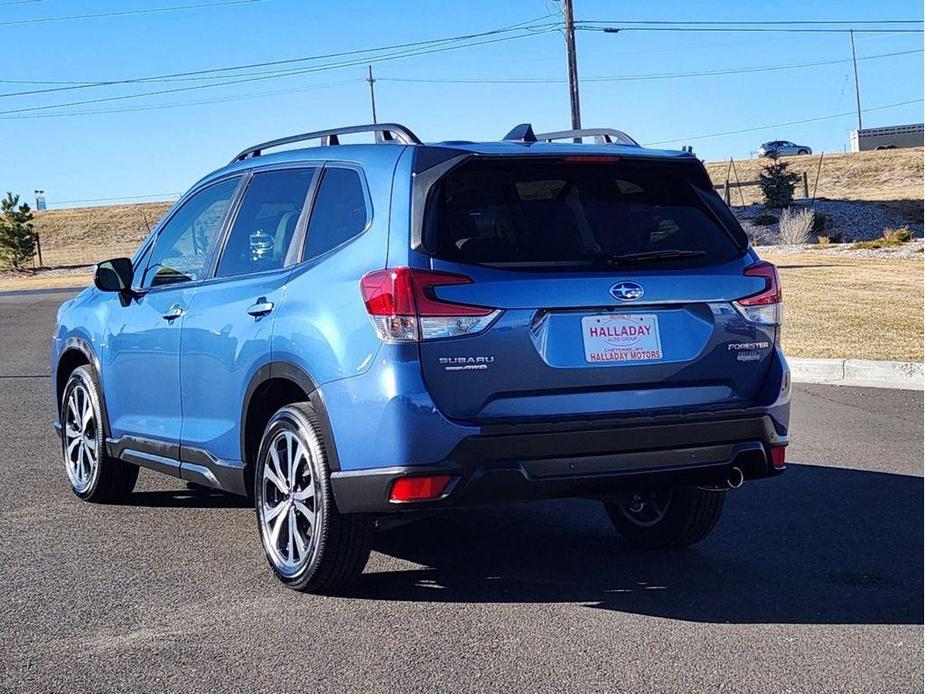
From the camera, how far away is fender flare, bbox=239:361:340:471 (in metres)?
5.20

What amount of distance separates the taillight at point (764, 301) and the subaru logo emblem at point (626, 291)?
1.54 feet

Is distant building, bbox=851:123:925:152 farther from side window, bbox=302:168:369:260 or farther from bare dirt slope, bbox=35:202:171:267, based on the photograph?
side window, bbox=302:168:369:260

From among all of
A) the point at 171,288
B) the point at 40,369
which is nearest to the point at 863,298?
the point at 40,369

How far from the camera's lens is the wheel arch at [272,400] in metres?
5.23

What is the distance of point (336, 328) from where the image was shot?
203 inches

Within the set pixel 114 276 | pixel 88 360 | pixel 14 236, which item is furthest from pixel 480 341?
pixel 14 236

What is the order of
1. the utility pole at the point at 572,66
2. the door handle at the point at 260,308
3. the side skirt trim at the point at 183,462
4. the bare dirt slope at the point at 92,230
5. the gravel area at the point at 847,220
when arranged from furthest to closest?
the bare dirt slope at the point at 92,230 < the gravel area at the point at 847,220 < the utility pole at the point at 572,66 < the side skirt trim at the point at 183,462 < the door handle at the point at 260,308

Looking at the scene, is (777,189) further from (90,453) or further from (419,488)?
(419,488)

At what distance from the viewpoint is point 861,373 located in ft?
41.6

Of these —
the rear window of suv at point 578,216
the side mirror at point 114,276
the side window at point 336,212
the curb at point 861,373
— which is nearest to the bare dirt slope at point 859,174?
the curb at point 861,373

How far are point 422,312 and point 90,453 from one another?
343cm

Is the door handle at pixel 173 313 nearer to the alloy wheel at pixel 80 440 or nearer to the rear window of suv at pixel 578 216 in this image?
the alloy wheel at pixel 80 440

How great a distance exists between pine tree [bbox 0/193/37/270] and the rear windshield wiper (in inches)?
2607

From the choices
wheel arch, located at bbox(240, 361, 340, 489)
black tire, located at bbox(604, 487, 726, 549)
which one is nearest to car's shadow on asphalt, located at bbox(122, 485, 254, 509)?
wheel arch, located at bbox(240, 361, 340, 489)
